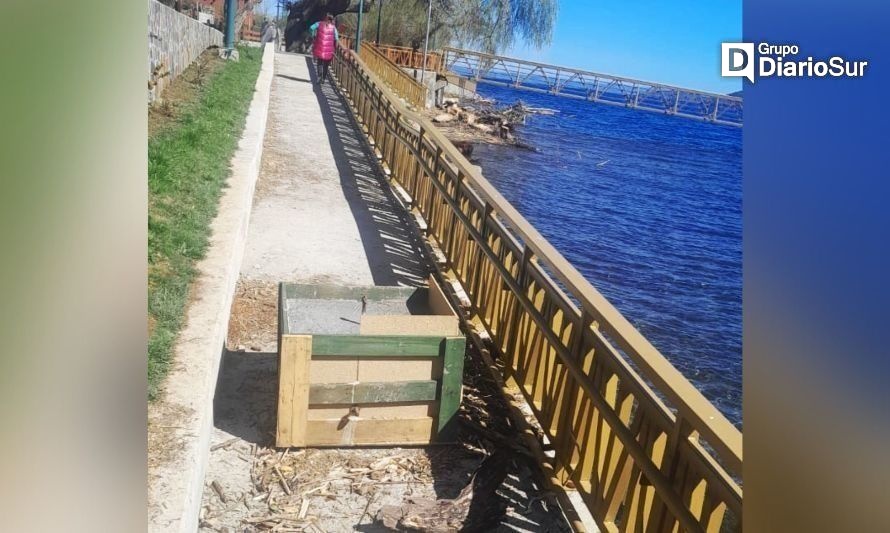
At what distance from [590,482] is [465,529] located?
0.59 metres

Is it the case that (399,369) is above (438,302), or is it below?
below

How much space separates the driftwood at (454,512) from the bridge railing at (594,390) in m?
0.37

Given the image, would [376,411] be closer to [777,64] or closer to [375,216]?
[777,64]

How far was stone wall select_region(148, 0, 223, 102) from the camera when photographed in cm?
1177

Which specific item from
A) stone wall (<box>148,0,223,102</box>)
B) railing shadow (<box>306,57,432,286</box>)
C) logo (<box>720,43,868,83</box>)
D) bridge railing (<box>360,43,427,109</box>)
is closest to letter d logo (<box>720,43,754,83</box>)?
logo (<box>720,43,868,83</box>)

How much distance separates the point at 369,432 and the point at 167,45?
11.2m

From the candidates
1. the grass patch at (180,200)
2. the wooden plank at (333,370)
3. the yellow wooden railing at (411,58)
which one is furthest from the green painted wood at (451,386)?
the yellow wooden railing at (411,58)

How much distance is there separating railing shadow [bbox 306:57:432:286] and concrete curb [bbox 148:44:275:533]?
53.2 inches

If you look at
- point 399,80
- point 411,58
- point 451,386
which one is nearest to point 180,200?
point 451,386

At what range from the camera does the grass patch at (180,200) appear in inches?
172

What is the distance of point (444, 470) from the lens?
164 inches

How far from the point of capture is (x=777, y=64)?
1.10m

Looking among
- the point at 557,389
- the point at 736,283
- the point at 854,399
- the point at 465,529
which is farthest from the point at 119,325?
the point at 736,283

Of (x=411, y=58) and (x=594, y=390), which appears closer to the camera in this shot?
(x=594, y=390)
